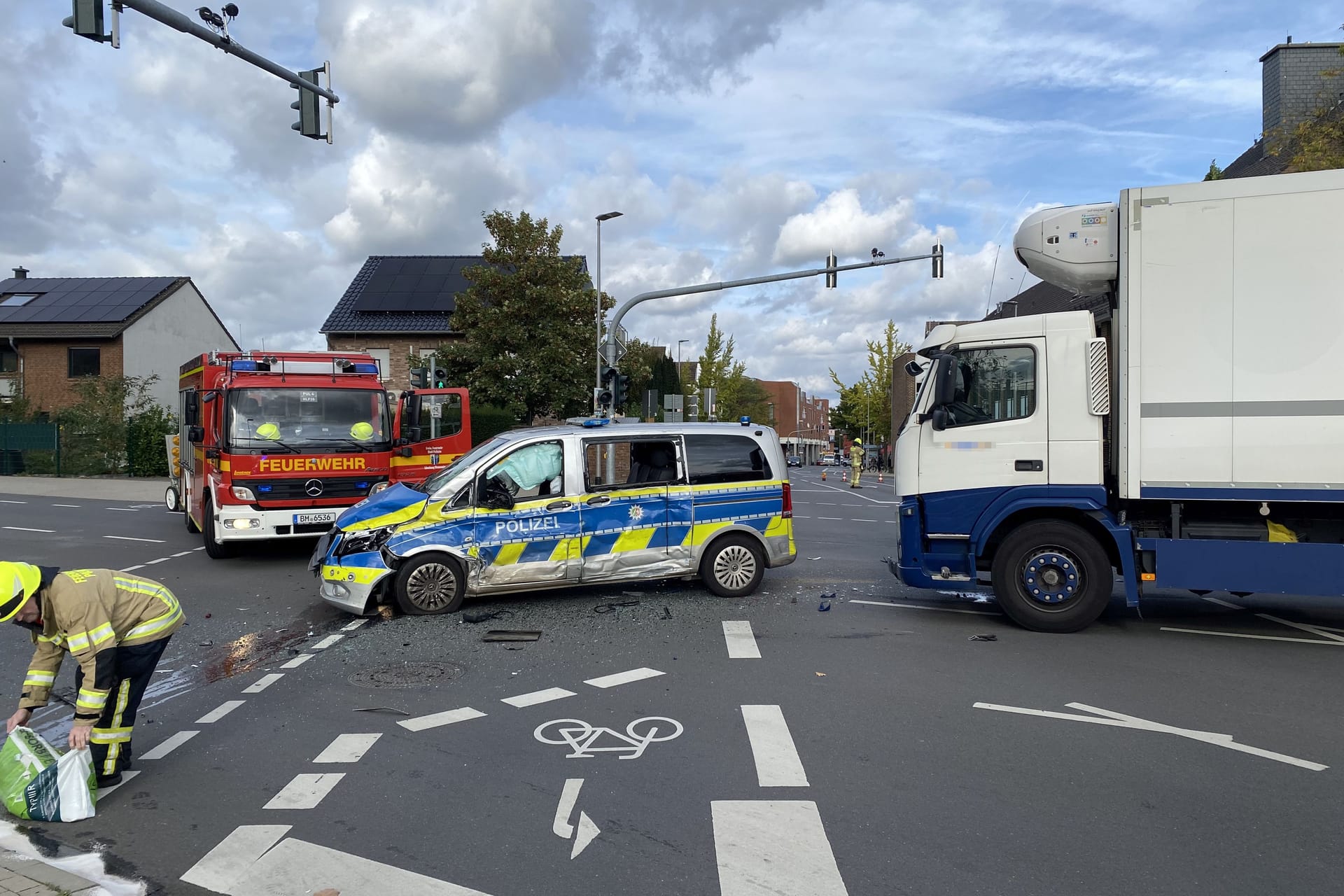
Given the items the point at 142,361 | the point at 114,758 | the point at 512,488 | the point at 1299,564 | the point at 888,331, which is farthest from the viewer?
the point at 888,331

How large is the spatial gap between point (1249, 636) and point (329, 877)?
7679 millimetres

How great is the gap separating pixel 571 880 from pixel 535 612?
5.33 meters

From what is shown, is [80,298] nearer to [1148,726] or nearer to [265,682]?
[265,682]

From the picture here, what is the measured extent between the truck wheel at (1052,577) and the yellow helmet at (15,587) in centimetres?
689

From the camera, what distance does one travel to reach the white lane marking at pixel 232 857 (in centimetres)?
354

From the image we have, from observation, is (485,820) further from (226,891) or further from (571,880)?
(226,891)

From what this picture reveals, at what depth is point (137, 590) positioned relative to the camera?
14.6 ft

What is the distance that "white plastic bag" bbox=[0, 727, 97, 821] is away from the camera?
4.07 metres

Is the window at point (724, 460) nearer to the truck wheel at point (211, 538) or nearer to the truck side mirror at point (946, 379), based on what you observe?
the truck side mirror at point (946, 379)

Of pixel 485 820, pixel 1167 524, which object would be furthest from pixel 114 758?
pixel 1167 524

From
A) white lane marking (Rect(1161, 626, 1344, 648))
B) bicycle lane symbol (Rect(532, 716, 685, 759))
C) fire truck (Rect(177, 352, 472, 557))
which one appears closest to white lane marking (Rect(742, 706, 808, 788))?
bicycle lane symbol (Rect(532, 716, 685, 759))

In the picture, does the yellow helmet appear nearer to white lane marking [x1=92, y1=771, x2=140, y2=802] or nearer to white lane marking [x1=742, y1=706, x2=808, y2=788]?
white lane marking [x1=92, y1=771, x2=140, y2=802]

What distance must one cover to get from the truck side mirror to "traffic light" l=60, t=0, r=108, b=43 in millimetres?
8118

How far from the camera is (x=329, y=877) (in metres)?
3.56
